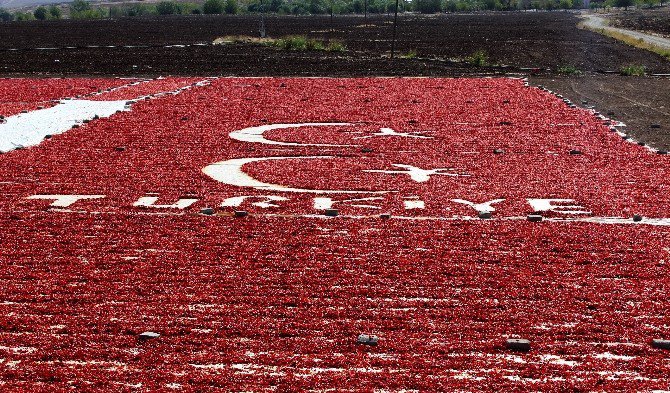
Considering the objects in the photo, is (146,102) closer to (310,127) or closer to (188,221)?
(310,127)

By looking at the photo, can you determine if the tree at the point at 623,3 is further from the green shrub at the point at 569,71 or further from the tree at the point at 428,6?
the green shrub at the point at 569,71

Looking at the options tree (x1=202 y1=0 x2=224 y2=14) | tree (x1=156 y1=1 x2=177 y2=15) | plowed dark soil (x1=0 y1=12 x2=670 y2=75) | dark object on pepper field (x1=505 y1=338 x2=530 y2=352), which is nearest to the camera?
dark object on pepper field (x1=505 y1=338 x2=530 y2=352)

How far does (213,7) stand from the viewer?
16000cm

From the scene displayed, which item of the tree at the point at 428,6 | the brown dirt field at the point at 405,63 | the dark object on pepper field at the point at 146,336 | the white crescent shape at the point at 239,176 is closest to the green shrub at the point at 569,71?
the brown dirt field at the point at 405,63

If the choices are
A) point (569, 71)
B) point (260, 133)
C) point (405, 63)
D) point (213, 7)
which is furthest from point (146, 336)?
point (213, 7)

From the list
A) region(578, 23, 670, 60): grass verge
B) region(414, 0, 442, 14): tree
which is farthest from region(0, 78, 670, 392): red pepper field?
region(414, 0, 442, 14): tree

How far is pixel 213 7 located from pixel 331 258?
15326 cm

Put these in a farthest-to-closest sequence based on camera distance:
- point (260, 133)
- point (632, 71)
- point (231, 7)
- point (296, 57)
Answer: point (231, 7)
point (296, 57)
point (632, 71)
point (260, 133)

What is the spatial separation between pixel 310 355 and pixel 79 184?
808 centimetres

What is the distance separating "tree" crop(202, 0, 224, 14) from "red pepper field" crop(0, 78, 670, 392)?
141 metres

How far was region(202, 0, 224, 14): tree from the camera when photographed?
520 ft

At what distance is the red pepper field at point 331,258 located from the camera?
8180 mm

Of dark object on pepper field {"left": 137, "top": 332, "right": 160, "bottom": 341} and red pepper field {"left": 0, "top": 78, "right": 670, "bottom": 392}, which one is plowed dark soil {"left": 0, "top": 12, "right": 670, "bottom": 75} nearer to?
red pepper field {"left": 0, "top": 78, "right": 670, "bottom": 392}

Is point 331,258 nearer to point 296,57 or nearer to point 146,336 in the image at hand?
point 146,336
